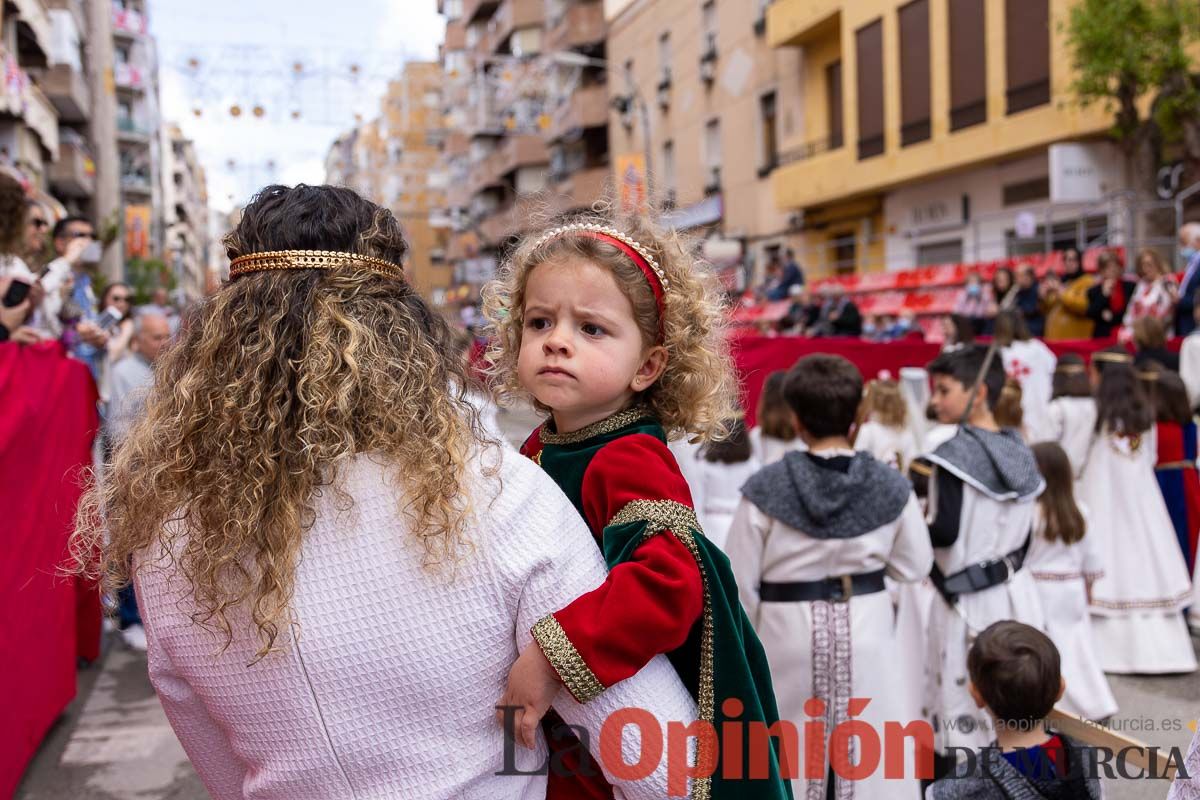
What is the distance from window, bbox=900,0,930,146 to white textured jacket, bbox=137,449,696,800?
69.8ft

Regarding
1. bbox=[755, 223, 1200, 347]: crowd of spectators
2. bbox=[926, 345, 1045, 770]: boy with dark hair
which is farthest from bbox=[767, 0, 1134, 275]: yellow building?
bbox=[926, 345, 1045, 770]: boy with dark hair

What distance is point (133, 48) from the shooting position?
2432 inches

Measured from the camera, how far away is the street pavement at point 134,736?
4586 mm

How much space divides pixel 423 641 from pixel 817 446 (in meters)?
2.70

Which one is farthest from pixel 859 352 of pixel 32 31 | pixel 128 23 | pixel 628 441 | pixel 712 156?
pixel 128 23

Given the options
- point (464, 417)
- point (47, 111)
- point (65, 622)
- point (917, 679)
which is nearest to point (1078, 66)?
point (917, 679)

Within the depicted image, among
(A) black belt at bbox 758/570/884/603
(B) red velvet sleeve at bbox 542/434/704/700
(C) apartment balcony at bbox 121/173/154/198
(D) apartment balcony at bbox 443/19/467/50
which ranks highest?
(D) apartment balcony at bbox 443/19/467/50

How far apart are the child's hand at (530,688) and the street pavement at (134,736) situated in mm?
3402

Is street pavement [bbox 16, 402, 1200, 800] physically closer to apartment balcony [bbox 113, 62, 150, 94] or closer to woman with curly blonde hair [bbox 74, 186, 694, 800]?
woman with curly blonde hair [bbox 74, 186, 694, 800]

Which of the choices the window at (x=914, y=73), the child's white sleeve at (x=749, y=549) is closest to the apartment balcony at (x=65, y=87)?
the window at (x=914, y=73)

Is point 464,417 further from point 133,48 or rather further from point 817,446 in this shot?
point 133,48

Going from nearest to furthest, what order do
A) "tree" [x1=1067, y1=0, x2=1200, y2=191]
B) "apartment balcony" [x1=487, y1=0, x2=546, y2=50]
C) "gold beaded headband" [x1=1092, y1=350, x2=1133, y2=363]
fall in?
1. "gold beaded headband" [x1=1092, y1=350, x2=1133, y2=363]
2. "tree" [x1=1067, y1=0, x2=1200, y2=191]
3. "apartment balcony" [x1=487, y1=0, x2=546, y2=50]

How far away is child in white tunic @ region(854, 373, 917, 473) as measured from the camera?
7.31 metres

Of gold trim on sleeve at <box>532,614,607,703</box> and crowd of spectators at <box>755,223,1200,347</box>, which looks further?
crowd of spectators at <box>755,223,1200,347</box>
